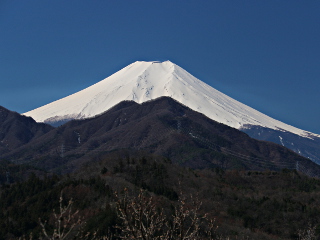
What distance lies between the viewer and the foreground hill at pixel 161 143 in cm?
10456

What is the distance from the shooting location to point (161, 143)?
113m

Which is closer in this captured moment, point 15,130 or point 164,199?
point 164,199

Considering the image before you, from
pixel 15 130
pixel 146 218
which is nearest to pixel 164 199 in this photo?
pixel 146 218

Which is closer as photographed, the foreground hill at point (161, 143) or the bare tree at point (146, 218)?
the bare tree at point (146, 218)

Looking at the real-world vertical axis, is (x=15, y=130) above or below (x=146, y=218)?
above

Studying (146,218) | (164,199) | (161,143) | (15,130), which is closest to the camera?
(146,218)

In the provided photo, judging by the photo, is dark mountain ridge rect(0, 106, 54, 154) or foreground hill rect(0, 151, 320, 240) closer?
foreground hill rect(0, 151, 320, 240)

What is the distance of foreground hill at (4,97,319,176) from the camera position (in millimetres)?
104562

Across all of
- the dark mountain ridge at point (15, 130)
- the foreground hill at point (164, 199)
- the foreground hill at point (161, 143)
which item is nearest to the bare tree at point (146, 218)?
the foreground hill at point (164, 199)

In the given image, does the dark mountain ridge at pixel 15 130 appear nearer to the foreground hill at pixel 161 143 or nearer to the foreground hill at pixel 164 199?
the foreground hill at pixel 161 143

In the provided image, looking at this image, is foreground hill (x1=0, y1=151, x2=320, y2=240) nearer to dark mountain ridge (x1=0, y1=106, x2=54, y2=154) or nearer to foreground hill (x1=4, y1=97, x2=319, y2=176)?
foreground hill (x1=4, y1=97, x2=319, y2=176)

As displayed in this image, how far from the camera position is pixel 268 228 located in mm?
48125

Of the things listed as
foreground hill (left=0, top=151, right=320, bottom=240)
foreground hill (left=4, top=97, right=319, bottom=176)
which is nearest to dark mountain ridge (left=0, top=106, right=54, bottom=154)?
foreground hill (left=4, top=97, right=319, bottom=176)

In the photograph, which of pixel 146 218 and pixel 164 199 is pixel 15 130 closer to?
pixel 164 199
